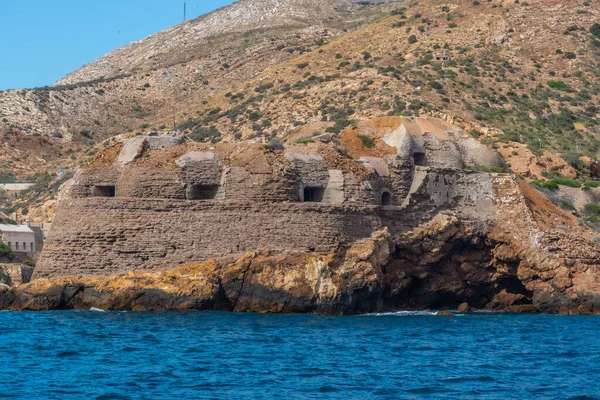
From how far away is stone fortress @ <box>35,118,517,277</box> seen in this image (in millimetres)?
41031

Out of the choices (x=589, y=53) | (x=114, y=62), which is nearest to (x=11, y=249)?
(x=589, y=53)

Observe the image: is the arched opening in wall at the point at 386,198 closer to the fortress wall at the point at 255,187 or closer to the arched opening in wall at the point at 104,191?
the fortress wall at the point at 255,187

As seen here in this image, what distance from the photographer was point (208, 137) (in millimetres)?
69875

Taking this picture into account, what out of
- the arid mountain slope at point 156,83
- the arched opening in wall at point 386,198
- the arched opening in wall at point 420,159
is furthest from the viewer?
the arid mountain slope at point 156,83

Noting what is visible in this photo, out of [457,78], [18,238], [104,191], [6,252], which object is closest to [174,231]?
[104,191]

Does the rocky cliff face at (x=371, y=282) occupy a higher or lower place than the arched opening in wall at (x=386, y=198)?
lower

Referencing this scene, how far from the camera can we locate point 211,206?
4166 centimetres

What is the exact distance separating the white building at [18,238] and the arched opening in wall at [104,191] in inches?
587

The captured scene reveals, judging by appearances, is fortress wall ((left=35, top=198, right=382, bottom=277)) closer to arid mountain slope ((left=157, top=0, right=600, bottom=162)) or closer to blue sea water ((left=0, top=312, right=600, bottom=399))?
blue sea water ((left=0, top=312, right=600, bottom=399))

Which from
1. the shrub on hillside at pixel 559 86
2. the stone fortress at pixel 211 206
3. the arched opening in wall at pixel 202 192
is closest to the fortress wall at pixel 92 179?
the stone fortress at pixel 211 206

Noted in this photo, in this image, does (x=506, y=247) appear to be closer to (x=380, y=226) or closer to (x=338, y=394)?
(x=380, y=226)

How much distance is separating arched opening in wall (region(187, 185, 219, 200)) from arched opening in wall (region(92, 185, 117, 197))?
286 cm

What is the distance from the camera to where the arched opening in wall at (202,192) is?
42.2 m

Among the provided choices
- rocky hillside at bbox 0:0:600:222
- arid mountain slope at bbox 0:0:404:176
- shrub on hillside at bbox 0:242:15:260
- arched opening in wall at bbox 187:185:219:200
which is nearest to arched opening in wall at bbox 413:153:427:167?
rocky hillside at bbox 0:0:600:222
